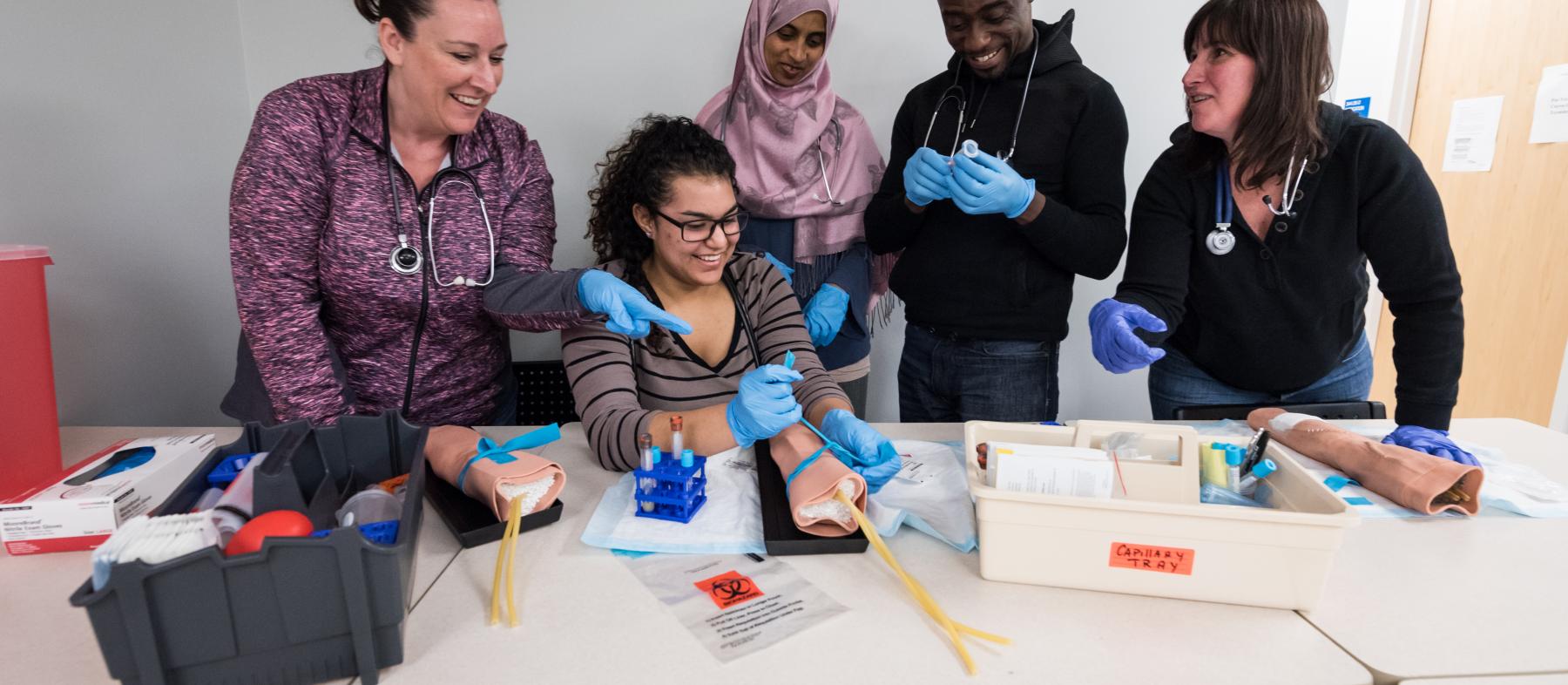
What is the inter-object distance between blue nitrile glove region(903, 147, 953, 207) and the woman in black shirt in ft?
1.19

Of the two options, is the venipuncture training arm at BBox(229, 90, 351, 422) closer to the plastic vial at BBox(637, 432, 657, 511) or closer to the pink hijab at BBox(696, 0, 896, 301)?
the plastic vial at BBox(637, 432, 657, 511)

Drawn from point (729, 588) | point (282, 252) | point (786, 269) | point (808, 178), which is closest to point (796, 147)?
point (808, 178)

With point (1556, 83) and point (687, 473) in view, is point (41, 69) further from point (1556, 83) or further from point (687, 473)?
point (1556, 83)

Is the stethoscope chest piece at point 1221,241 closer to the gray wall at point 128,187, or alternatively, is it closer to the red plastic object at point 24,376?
the red plastic object at point 24,376

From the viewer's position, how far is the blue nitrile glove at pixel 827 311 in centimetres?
174

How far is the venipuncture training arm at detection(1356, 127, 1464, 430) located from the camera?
130 centimetres

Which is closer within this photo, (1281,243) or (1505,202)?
(1281,243)

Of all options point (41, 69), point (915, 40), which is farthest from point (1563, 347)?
point (41, 69)

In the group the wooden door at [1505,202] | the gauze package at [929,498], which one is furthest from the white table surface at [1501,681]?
the wooden door at [1505,202]

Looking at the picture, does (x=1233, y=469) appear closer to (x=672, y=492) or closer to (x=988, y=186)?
(x=988, y=186)

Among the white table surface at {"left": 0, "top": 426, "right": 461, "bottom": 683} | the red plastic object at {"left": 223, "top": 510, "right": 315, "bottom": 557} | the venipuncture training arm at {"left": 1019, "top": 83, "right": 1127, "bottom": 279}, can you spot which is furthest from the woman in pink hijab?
the red plastic object at {"left": 223, "top": 510, "right": 315, "bottom": 557}

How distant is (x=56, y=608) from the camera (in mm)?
837

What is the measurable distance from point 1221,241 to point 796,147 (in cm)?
89

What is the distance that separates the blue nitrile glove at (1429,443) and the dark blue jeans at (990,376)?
1.90ft
